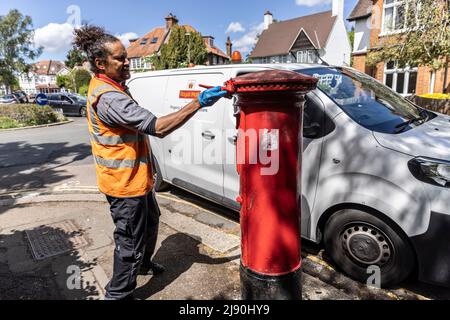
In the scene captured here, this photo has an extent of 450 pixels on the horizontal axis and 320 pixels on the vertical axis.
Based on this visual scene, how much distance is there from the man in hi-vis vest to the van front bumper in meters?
2.11

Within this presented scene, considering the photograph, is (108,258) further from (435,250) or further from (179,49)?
(179,49)

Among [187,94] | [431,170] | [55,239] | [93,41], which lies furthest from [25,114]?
[431,170]

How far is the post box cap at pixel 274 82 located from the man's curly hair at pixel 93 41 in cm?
105

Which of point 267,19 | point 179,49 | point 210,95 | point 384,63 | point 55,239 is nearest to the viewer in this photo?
point 210,95

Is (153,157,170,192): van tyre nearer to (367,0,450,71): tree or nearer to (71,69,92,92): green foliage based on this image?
(367,0,450,71): tree

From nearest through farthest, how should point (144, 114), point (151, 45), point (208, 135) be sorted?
1. point (144, 114)
2. point (208, 135)
3. point (151, 45)

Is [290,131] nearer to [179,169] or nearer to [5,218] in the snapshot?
[179,169]

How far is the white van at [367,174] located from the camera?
2428mm

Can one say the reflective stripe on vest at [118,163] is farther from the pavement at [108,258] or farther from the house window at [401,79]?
the house window at [401,79]

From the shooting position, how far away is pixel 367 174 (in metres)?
2.68

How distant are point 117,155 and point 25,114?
1710 centimetres

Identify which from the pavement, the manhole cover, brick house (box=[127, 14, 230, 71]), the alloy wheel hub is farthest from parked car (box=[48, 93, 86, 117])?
brick house (box=[127, 14, 230, 71])
